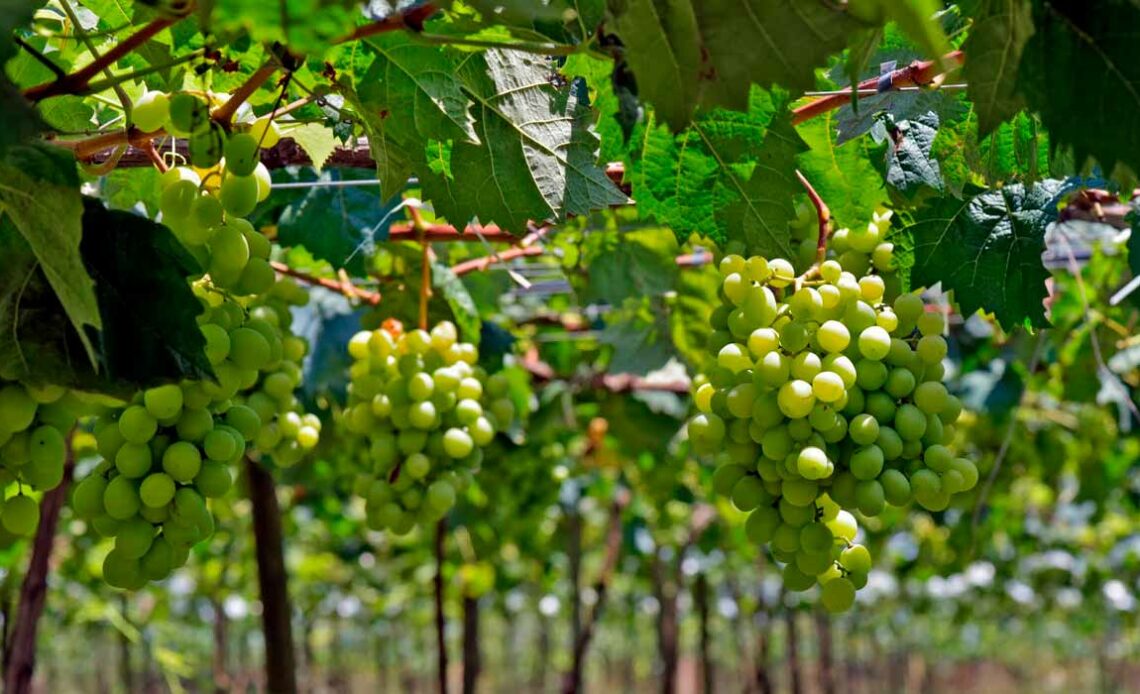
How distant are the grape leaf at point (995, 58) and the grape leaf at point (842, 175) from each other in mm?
555

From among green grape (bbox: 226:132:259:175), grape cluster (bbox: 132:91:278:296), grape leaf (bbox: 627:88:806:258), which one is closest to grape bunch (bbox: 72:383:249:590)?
grape cluster (bbox: 132:91:278:296)

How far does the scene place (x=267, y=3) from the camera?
756mm

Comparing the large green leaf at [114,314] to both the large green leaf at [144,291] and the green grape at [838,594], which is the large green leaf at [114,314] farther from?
the green grape at [838,594]

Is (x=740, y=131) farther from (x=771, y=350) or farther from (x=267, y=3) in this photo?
(x=267, y=3)

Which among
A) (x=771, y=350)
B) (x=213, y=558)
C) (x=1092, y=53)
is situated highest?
(x=1092, y=53)

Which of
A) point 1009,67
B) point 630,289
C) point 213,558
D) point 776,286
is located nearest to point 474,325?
point 630,289

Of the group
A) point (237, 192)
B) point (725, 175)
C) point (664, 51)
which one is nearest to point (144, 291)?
point (237, 192)

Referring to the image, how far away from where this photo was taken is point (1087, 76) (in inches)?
35.1

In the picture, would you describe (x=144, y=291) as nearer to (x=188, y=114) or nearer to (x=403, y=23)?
(x=188, y=114)

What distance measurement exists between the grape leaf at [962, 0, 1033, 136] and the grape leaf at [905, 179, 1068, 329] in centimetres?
55

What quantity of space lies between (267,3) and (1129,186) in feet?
3.34

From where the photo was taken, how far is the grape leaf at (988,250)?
5.14 feet

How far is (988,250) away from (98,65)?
44.1 inches

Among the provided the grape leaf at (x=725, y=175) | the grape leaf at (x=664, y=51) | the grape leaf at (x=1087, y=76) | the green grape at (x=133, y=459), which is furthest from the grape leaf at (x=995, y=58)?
the green grape at (x=133, y=459)
